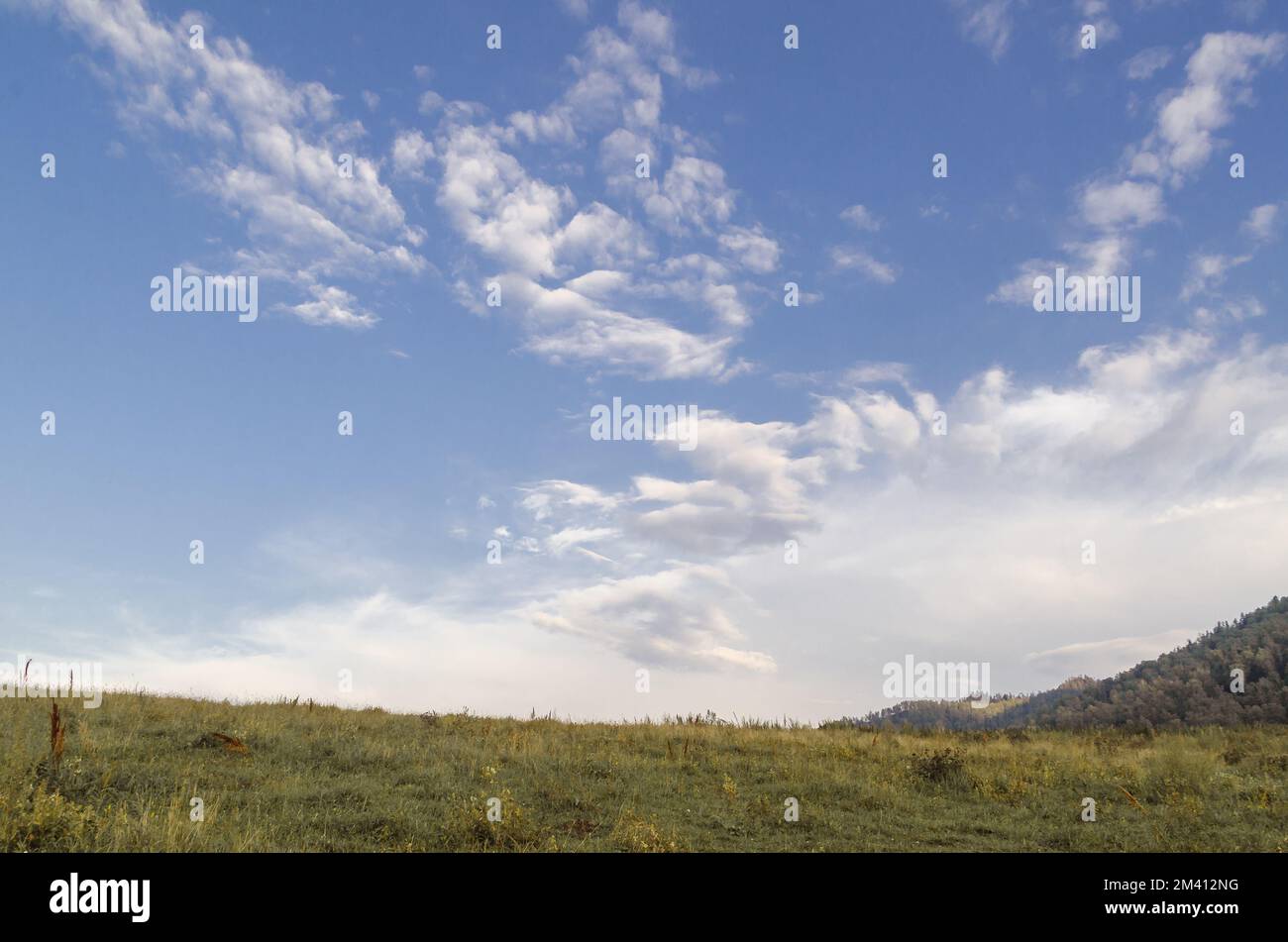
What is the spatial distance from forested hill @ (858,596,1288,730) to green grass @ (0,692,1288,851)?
37.6 ft

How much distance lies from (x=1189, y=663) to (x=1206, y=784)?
143 ft

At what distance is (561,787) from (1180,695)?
143ft

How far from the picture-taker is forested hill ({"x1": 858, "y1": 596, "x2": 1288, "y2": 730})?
126 feet

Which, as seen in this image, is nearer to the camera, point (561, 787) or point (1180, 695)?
point (561, 787)

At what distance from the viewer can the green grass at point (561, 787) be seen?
1270 cm

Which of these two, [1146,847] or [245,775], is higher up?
[245,775]

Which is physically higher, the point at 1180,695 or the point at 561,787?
the point at 561,787

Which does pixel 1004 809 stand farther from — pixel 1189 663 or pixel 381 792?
pixel 1189 663

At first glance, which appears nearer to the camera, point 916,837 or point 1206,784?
point 916,837

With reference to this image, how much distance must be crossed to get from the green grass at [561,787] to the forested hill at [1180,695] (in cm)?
1147

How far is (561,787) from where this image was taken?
1600 centimetres

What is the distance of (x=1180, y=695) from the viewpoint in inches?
1837
